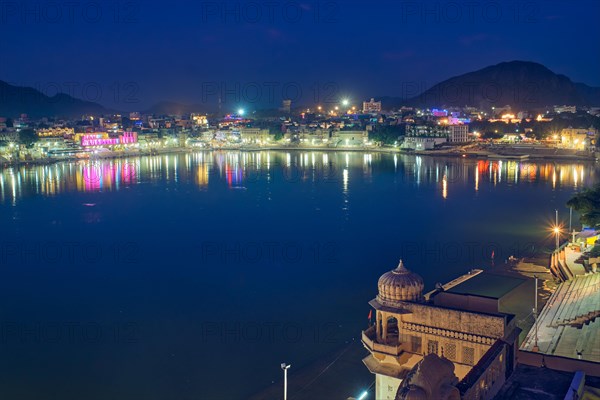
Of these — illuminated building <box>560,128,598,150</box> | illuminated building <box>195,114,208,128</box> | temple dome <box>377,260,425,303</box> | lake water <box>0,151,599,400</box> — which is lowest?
lake water <box>0,151,599,400</box>

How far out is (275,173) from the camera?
33.2 m

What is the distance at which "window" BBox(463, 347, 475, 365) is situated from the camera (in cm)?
573

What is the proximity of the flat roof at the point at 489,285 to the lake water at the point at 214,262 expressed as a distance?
2.62 ft

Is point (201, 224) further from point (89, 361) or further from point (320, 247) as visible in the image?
point (89, 361)

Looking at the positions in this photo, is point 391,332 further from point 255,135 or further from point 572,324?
point 255,135

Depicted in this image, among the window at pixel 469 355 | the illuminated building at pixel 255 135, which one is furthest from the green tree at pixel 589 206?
the illuminated building at pixel 255 135

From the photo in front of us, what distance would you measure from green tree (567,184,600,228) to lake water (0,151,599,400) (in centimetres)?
152

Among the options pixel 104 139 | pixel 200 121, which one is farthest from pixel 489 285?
pixel 200 121

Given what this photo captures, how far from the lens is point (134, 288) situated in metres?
11.7

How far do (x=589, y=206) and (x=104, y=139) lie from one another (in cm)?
4442

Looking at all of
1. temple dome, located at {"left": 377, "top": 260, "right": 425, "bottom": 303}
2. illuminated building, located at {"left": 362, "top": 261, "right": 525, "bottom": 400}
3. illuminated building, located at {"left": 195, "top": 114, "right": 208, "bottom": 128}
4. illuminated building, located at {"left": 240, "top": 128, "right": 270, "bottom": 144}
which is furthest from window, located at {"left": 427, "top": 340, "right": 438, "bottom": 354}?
illuminated building, located at {"left": 195, "top": 114, "right": 208, "bottom": 128}

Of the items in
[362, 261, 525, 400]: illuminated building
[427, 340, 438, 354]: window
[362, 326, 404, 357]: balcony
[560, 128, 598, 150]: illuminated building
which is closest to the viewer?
[362, 261, 525, 400]: illuminated building

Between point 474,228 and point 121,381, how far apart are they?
38.7 ft

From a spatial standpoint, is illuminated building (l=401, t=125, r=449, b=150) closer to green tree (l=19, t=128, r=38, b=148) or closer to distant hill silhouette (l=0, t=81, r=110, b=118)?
green tree (l=19, t=128, r=38, b=148)
